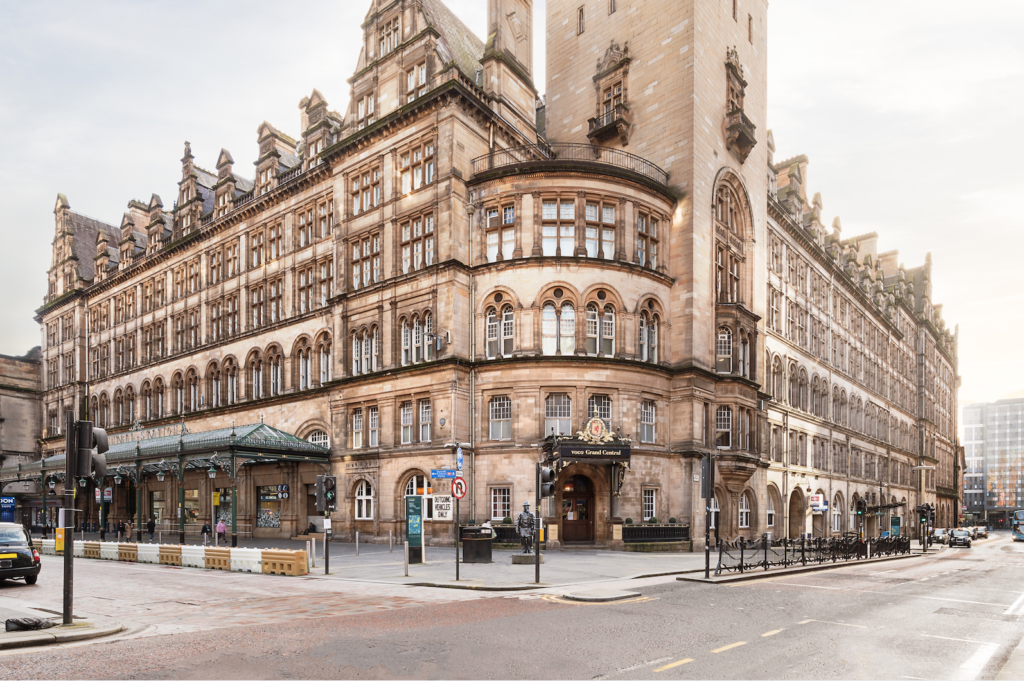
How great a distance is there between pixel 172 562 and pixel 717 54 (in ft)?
122

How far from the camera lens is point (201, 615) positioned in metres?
14.8

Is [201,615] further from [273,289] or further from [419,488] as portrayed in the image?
[273,289]

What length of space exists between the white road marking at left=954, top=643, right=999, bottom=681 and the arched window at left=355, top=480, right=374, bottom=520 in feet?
101

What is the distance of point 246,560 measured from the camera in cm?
2400

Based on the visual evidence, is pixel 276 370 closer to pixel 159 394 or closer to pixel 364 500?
pixel 364 500

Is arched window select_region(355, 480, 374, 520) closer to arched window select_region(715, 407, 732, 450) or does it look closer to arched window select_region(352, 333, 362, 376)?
arched window select_region(352, 333, 362, 376)

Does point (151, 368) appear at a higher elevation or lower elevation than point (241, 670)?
higher

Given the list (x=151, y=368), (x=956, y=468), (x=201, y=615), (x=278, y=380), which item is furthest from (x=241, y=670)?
(x=956, y=468)

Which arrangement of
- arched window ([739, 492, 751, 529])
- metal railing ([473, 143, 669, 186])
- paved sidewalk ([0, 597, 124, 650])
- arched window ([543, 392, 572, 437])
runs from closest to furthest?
paved sidewalk ([0, 597, 124, 650]) → arched window ([543, 392, 572, 437]) → metal railing ([473, 143, 669, 186]) → arched window ([739, 492, 751, 529])

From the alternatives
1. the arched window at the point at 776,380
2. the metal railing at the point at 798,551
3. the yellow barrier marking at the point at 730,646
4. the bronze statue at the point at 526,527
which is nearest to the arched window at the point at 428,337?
the bronze statue at the point at 526,527

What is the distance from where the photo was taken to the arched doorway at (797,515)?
53844mm

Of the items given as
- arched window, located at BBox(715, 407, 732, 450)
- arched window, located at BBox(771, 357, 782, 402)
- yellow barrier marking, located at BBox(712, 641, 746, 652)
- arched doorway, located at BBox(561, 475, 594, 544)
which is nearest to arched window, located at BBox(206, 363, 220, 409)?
arched doorway, located at BBox(561, 475, 594, 544)

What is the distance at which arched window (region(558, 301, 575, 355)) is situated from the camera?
35500mm

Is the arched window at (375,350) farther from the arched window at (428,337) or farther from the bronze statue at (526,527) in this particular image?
the bronze statue at (526,527)
